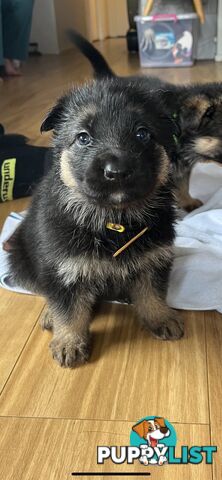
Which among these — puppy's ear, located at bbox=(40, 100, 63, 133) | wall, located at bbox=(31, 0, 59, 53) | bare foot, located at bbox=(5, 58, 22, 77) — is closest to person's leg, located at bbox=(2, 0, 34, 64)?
bare foot, located at bbox=(5, 58, 22, 77)

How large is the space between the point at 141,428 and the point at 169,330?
0.33 metres

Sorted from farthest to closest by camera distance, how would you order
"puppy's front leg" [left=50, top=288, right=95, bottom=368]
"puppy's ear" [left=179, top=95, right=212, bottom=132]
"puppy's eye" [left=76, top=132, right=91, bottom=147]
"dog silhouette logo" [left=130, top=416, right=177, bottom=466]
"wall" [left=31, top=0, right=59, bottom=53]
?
"wall" [left=31, top=0, right=59, bottom=53] < "puppy's ear" [left=179, top=95, right=212, bottom=132] < "puppy's front leg" [left=50, top=288, right=95, bottom=368] < "puppy's eye" [left=76, top=132, right=91, bottom=147] < "dog silhouette logo" [left=130, top=416, right=177, bottom=466]

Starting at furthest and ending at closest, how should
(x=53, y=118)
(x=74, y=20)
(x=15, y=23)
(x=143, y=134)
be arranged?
(x=74, y=20)
(x=15, y=23)
(x=53, y=118)
(x=143, y=134)

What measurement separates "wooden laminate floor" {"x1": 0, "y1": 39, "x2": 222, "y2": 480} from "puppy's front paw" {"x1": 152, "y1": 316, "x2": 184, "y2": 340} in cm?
2

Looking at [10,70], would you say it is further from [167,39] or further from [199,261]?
[199,261]

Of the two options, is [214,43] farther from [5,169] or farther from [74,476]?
[74,476]

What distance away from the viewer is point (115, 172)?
982 mm

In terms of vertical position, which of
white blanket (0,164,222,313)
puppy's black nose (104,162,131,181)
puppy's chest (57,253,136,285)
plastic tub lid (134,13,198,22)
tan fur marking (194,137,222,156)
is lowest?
white blanket (0,164,222,313)

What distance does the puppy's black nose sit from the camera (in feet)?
3.22

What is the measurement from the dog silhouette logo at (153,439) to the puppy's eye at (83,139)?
0.63 m

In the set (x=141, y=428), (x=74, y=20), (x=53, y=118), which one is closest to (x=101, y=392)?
(x=141, y=428)

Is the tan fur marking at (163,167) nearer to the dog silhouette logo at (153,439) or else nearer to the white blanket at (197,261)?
the white blanket at (197,261)

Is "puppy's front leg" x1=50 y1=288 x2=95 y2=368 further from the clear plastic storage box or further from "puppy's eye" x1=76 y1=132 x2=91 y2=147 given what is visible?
the clear plastic storage box

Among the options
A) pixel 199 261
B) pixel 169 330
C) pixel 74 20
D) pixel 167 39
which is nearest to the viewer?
pixel 169 330
